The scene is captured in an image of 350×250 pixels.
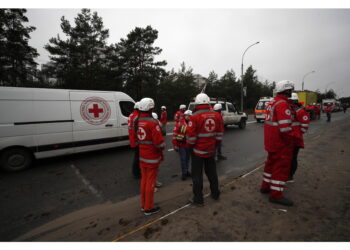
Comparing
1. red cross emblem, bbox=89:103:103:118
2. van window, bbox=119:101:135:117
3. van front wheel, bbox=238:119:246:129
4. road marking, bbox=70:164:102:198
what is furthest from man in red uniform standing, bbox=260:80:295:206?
van front wheel, bbox=238:119:246:129

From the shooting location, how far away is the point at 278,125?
271 centimetres

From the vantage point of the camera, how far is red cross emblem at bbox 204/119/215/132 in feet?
8.83

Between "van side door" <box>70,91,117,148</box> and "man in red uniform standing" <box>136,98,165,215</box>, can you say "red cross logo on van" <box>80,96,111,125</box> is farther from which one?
"man in red uniform standing" <box>136,98,165,215</box>

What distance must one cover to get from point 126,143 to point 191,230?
4.72 metres

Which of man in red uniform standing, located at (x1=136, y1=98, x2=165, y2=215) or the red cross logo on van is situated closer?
man in red uniform standing, located at (x1=136, y1=98, x2=165, y2=215)

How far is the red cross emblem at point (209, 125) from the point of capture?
106 inches

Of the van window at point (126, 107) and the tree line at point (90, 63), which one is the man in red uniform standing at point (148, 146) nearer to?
the van window at point (126, 107)

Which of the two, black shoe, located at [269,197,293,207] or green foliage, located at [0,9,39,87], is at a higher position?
green foliage, located at [0,9,39,87]

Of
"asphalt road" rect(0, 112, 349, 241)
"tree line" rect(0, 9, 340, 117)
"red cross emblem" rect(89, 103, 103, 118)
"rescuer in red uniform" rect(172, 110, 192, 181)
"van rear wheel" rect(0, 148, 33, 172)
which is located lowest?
"asphalt road" rect(0, 112, 349, 241)

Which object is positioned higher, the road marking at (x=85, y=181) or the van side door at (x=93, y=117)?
the van side door at (x=93, y=117)

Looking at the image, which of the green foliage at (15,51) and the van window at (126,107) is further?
the green foliage at (15,51)

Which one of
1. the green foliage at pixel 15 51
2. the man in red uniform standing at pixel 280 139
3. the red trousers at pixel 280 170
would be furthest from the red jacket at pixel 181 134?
the green foliage at pixel 15 51

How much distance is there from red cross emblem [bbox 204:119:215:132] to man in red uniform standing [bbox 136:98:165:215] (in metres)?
0.75

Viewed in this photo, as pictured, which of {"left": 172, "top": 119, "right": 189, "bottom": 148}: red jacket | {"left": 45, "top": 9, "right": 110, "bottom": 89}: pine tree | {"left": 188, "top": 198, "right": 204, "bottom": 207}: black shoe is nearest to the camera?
{"left": 188, "top": 198, "right": 204, "bottom": 207}: black shoe
